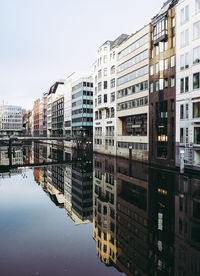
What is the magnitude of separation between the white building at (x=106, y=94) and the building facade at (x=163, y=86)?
57.0 ft

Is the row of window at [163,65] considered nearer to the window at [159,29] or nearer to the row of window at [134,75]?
the row of window at [134,75]

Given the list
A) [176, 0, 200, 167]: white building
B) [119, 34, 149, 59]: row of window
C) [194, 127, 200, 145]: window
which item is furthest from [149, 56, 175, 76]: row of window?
[194, 127, 200, 145]: window

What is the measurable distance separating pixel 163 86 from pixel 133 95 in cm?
1099

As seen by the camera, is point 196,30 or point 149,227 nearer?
point 149,227

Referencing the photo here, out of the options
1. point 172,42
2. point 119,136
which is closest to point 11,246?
point 172,42

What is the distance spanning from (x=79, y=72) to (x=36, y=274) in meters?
90.7

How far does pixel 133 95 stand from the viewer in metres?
49.8

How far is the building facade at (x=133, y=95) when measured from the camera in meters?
45.1

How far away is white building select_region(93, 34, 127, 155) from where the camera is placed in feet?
194

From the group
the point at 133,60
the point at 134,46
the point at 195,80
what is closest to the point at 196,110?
the point at 195,80

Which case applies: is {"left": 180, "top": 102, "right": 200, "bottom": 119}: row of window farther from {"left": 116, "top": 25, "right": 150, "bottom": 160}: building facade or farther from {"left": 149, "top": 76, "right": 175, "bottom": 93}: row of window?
{"left": 116, "top": 25, "right": 150, "bottom": 160}: building facade

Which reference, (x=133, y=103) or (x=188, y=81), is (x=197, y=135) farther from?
(x=133, y=103)

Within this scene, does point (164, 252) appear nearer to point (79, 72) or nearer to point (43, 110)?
point (79, 72)

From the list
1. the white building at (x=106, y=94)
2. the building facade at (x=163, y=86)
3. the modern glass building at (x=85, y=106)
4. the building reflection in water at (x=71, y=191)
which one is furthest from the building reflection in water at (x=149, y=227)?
the modern glass building at (x=85, y=106)
